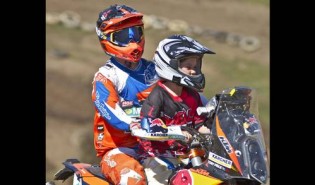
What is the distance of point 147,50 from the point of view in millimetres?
22656

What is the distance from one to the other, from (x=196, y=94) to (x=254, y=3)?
23.6 metres

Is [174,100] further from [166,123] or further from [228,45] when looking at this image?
[228,45]

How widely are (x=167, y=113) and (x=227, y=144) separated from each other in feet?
2.96

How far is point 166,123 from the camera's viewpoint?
9078mm

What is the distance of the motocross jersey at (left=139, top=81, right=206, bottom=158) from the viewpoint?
8.98m

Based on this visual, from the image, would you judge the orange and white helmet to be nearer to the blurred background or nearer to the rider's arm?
the rider's arm

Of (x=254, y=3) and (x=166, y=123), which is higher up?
(x=254, y=3)

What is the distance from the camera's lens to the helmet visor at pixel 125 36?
9.59 metres

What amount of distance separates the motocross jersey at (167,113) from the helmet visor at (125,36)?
27.8 inches

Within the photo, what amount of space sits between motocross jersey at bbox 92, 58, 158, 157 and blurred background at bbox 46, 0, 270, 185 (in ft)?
23.3
